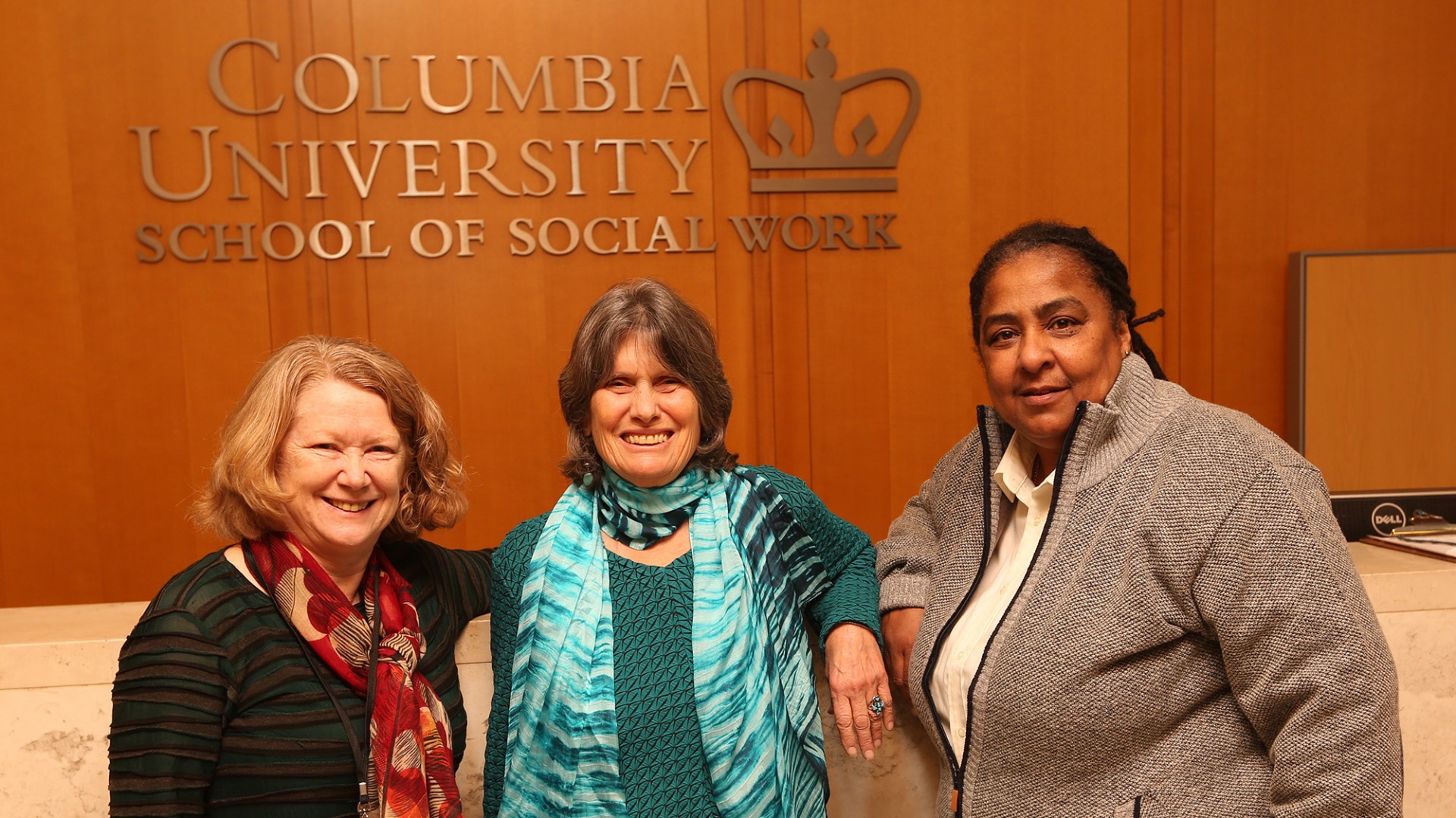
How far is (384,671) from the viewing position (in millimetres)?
1319

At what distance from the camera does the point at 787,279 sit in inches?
134

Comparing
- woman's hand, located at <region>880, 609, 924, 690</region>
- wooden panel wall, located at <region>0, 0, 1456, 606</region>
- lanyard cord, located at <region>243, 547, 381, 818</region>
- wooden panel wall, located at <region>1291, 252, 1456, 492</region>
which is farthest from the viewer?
wooden panel wall, located at <region>1291, 252, 1456, 492</region>

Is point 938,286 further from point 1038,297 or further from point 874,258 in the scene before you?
point 1038,297

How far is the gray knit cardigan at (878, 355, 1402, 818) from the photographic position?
108 centimetres

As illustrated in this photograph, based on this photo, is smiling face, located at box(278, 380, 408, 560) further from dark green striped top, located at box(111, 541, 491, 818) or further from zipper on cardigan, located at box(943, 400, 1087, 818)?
zipper on cardigan, located at box(943, 400, 1087, 818)

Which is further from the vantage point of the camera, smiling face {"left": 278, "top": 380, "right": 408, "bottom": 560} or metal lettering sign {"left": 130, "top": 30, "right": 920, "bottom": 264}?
metal lettering sign {"left": 130, "top": 30, "right": 920, "bottom": 264}

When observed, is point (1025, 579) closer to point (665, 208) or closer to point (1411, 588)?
point (1411, 588)

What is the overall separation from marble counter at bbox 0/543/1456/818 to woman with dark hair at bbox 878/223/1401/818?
0.29 m

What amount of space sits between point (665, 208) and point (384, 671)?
7.45ft

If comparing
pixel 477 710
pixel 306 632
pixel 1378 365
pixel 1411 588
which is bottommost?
pixel 477 710

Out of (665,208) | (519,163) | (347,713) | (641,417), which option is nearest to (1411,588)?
(641,417)

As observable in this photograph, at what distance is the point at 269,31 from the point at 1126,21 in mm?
2943

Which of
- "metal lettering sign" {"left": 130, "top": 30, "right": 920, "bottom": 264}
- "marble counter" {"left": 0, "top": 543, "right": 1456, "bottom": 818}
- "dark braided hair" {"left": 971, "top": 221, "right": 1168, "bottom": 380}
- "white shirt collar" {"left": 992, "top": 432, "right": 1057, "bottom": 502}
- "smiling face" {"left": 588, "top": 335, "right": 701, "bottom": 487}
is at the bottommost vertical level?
"marble counter" {"left": 0, "top": 543, "right": 1456, "bottom": 818}

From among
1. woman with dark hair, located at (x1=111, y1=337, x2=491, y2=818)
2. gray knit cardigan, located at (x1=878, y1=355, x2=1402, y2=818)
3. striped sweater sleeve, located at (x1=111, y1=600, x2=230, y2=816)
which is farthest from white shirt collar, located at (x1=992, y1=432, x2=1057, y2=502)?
striped sweater sleeve, located at (x1=111, y1=600, x2=230, y2=816)
